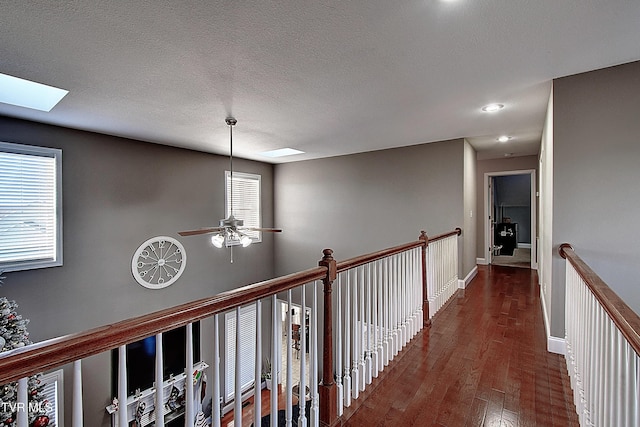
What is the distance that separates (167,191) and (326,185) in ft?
9.80

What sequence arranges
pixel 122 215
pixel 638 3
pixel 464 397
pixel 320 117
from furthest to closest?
1. pixel 122 215
2. pixel 320 117
3. pixel 464 397
4. pixel 638 3

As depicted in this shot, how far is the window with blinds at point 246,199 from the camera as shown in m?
6.19

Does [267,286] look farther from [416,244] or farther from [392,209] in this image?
[392,209]

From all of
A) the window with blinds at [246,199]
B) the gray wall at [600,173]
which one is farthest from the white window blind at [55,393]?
the gray wall at [600,173]

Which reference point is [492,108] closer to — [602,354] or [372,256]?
[372,256]

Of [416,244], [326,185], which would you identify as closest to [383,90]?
[416,244]

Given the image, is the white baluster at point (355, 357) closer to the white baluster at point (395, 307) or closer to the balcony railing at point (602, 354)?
the white baluster at point (395, 307)

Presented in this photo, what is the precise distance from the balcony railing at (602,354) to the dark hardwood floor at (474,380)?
24cm

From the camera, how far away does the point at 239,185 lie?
20.9 ft

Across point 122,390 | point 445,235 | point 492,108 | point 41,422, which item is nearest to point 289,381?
point 122,390

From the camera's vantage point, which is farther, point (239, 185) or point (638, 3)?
point (239, 185)

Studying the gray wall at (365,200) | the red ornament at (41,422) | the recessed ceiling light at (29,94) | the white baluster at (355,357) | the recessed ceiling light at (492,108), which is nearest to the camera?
the white baluster at (355,357)

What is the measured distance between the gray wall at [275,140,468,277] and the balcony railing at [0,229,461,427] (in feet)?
3.38

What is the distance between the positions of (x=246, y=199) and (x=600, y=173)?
5639 mm
